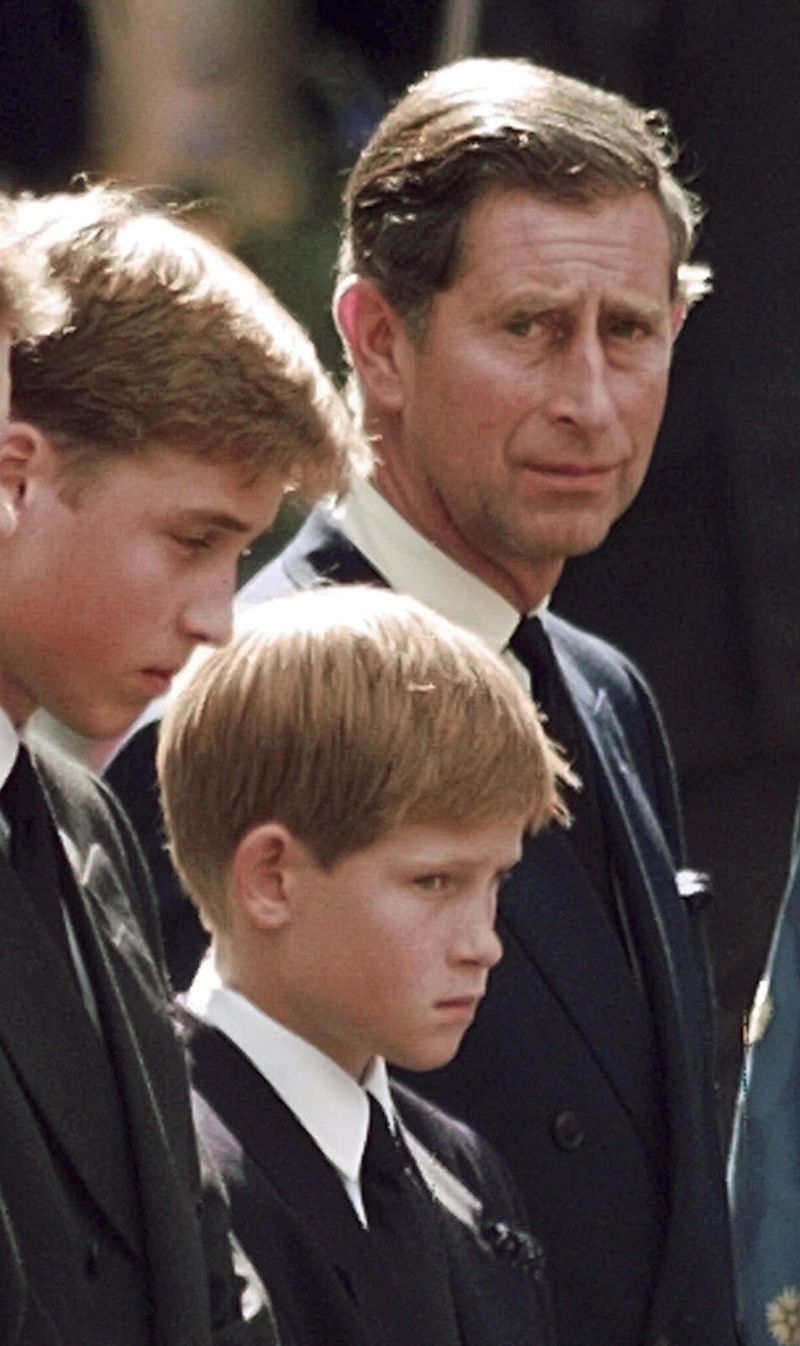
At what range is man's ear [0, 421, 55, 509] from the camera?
10.1 feet

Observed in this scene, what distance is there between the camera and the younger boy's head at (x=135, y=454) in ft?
10.0

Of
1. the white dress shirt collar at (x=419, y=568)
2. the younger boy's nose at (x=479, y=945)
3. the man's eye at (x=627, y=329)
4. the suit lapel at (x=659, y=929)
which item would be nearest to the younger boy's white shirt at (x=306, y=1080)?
the younger boy's nose at (x=479, y=945)

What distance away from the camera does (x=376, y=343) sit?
3984 mm

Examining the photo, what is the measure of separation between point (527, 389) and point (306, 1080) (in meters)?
0.86

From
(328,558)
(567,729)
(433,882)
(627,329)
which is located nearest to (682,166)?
(627,329)

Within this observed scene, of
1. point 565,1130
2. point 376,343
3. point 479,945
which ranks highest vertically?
point 376,343

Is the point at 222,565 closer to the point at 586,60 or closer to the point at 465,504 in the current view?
the point at 465,504

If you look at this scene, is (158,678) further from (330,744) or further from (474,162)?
(474,162)

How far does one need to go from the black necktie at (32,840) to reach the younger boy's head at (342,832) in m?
0.42

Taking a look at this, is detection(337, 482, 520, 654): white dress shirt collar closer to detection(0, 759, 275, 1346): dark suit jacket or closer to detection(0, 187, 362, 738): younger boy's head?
detection(0, 187, 362, 738): younger boy's head

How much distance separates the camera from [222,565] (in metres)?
3.17

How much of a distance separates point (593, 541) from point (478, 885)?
0.60 meters

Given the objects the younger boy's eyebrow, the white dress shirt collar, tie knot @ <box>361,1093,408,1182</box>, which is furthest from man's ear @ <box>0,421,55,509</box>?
the white dress shirt collar

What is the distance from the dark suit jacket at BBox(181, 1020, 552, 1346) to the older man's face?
0.78 meters
